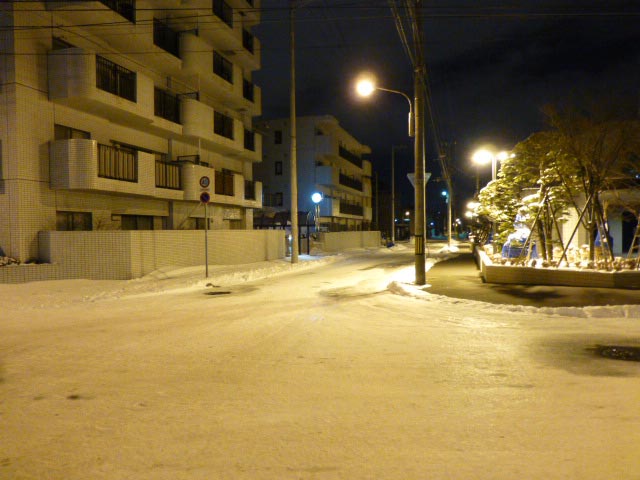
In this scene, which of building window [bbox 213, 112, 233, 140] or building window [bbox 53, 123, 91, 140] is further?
building window [bbox 213, 112, 233, 140]

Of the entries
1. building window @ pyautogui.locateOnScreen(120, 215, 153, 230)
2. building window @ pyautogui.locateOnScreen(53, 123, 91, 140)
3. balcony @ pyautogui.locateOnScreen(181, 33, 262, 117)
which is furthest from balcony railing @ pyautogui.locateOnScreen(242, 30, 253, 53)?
building window @ pyautogui.locateOnScreen(53, 123, 91, 140)

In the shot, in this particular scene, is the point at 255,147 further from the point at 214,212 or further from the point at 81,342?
the point at 81,342

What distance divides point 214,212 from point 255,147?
5609 mm

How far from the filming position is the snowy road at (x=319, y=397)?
3.64 m

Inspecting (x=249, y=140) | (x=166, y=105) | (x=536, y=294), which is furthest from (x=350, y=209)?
(x=536, y=294)

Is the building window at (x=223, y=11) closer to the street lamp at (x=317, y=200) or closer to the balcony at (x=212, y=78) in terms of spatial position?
the balcony at (x=212, y=78)

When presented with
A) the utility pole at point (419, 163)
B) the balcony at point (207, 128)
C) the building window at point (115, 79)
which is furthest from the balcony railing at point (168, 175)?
the utility pole at point (419, 163)

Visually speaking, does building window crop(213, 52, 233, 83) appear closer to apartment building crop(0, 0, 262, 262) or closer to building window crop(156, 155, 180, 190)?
apartment building crop(0, 0, 262, 262)

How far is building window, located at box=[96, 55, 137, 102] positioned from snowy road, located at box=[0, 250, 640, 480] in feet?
34.2

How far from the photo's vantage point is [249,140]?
2911cm

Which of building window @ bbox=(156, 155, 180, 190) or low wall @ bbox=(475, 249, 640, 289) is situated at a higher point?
building window @ bbox=(156, 155, 180, 190)

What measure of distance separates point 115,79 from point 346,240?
24.8 metres

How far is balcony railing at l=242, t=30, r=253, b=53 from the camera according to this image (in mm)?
27877

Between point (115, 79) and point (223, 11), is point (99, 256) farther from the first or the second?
point (223, 11)
